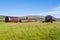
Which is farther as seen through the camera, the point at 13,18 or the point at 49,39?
the point at 13,18

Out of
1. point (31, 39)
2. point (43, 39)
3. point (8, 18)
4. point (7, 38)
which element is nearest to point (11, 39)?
point (7, 38)

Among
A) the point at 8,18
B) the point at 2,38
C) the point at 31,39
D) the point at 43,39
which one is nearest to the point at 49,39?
the point at 43,39

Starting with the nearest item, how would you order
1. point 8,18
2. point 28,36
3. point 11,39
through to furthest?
point 11,39 → point 28,36 → point 8,18

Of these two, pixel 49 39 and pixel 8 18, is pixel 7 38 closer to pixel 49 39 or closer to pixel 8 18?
pixel 49 39

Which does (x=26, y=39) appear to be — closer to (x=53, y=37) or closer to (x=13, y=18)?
(x=53, y=37)

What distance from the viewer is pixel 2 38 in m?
14.3

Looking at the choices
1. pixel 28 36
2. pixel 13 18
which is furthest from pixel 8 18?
pixel 28 36

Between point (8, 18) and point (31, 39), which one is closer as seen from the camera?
point (31, 39)

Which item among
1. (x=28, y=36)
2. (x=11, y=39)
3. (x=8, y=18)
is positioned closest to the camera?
(x=11, y=39)

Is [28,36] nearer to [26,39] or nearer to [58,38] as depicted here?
[26,39]

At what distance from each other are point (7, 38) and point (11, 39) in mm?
528

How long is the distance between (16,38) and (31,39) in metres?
1.36

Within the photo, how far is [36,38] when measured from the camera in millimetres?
14703

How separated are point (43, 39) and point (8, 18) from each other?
37950 mm
